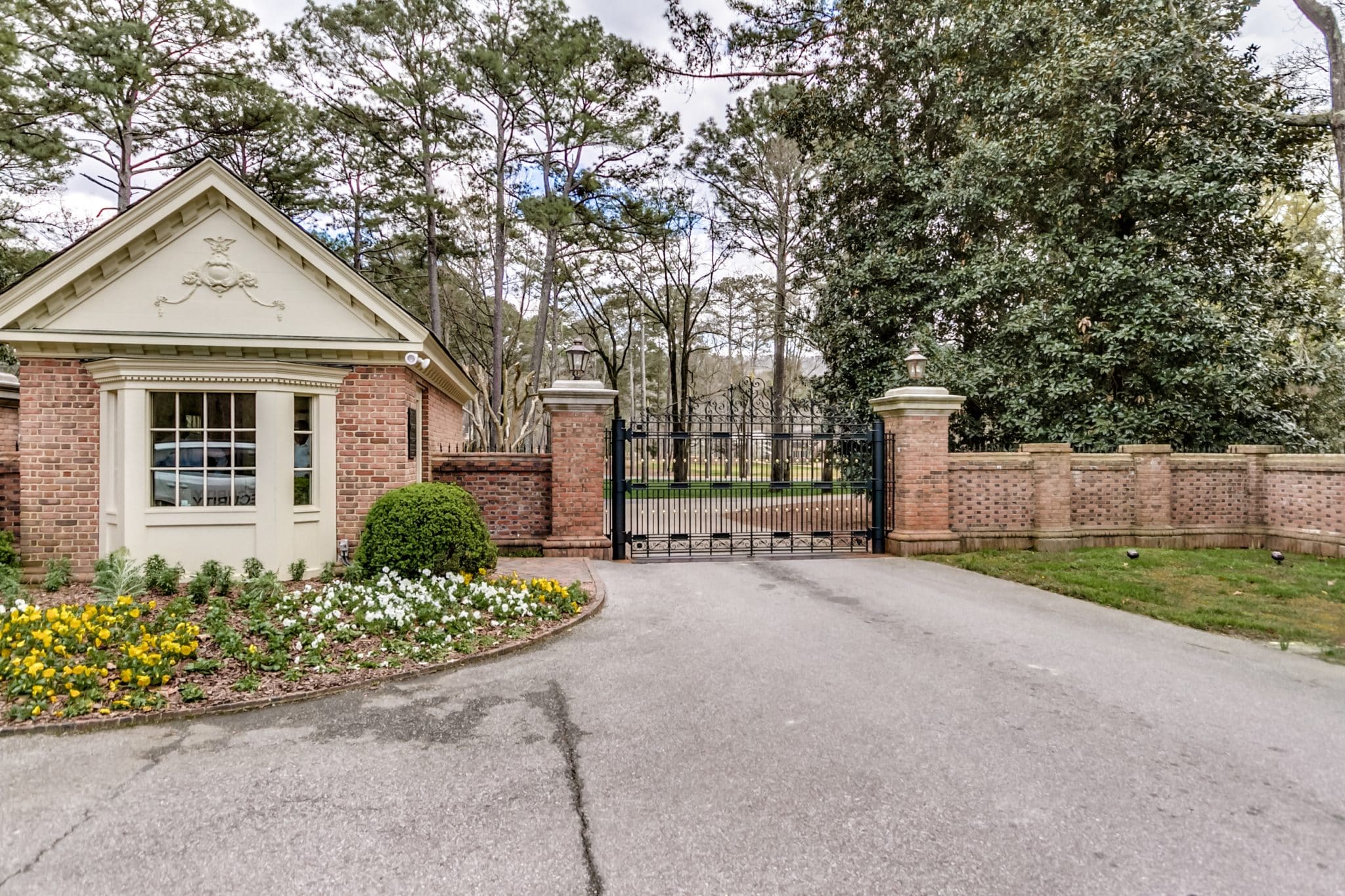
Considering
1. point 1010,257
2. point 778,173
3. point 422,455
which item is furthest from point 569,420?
point 778,173

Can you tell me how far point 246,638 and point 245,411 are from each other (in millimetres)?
3298

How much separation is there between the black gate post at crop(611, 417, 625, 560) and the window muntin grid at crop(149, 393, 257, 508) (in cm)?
448

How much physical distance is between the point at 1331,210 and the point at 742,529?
21653mm

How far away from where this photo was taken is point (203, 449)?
7320 mm

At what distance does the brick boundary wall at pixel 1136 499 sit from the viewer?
10219 millimetres

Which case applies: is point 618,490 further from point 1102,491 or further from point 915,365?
point 1102,491

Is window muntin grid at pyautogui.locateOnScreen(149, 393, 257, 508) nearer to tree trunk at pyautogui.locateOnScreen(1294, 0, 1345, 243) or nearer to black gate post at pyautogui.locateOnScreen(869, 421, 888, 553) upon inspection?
black gate post at pyautogui.locateOnScreen(869, 421, 888, 553)

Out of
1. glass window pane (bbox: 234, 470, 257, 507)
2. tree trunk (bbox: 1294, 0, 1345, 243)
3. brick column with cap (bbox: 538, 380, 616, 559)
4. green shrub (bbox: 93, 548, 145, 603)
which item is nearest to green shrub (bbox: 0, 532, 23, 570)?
green shrub (bbox: 93, 548, 145, 603)

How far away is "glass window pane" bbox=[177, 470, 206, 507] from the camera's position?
727 centimetres

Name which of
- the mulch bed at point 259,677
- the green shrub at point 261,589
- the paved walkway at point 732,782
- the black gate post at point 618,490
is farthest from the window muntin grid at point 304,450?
the paved walkway at point 732,782

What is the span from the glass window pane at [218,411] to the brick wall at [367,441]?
3.66 ft

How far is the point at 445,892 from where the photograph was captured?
7.95 feet

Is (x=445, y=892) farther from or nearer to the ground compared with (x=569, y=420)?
nearer to the ground

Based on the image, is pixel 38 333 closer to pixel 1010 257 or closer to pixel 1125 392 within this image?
pixel 1010 257
